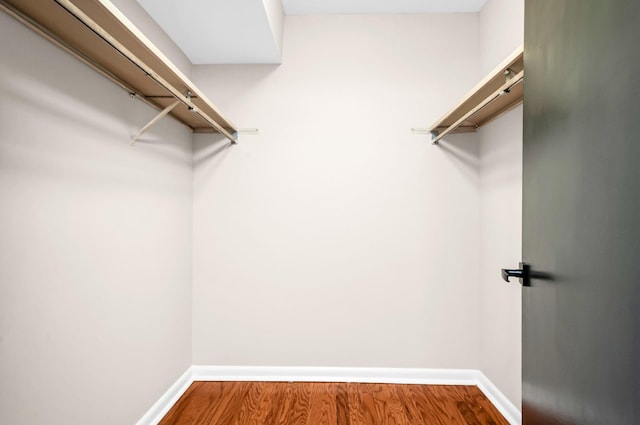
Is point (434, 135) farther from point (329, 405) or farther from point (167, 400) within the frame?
point (167, 400)

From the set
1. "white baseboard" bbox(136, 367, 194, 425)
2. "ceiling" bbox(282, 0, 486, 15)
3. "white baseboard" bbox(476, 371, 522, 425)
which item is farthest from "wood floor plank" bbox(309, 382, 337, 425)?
"ceiling" bbox(282, 0, 486, 15)

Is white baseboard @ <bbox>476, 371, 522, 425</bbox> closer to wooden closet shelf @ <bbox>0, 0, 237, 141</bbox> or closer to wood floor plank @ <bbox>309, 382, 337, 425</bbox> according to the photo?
wood floor plank @ <bbox>309, 382, 337, 425</bbox>

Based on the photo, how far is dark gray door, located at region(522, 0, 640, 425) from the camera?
17.0 inches

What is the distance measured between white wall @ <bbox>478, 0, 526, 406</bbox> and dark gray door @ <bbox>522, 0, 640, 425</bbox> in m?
1.06

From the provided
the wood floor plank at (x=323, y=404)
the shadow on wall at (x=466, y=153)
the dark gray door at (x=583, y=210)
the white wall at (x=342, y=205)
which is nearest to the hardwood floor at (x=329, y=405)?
the wood floor plank at (x=323, y=404)

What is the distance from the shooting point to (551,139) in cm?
64

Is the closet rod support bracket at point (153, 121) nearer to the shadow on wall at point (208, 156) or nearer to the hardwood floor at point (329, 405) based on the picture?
the shadow on wall at point (208, 156)

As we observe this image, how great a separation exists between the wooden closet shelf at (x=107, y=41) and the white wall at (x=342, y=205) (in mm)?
703

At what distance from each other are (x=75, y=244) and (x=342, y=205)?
145 centimetres

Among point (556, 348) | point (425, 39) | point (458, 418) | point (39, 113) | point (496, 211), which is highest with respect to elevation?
point (425, 39)

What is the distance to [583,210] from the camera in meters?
0.53

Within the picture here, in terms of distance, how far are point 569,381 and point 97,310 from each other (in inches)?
58.7

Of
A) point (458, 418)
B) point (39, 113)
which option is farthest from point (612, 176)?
point (458, 418)

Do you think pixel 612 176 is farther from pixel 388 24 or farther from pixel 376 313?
pixel 388 24
